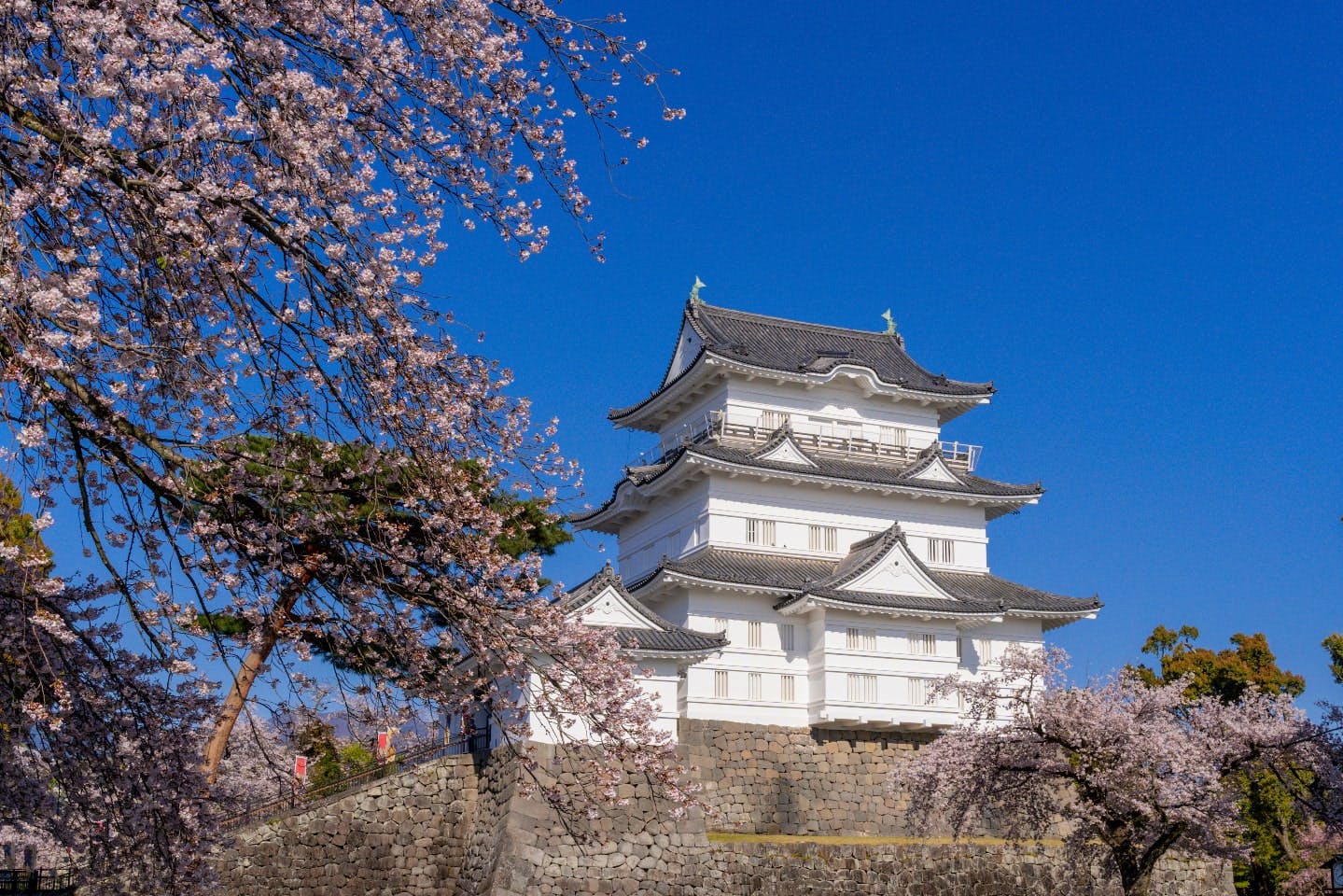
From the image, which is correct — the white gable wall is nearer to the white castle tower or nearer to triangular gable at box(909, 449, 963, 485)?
the white castle tower

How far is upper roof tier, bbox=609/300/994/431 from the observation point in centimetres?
3170

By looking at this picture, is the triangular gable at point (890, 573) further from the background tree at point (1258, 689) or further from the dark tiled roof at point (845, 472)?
the background tree at point (1258, 689)

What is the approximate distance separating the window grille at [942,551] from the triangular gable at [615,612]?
9747 mm

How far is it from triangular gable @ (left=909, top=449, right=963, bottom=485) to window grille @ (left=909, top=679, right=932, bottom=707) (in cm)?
555

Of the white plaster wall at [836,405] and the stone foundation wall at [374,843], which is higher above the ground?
the white plaster wall at [836,405]

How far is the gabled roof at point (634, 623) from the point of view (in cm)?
2389

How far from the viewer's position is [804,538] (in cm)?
3052

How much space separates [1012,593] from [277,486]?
26650mm

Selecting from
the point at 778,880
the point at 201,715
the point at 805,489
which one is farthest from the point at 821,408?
the point at 201,715

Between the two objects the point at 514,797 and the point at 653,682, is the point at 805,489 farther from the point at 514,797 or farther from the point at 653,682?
the point at 514,797

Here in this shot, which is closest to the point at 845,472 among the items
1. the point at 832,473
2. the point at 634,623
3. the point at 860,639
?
the point at 832,473

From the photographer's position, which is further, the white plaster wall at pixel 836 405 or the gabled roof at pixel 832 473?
the white plaster wall at pixel 836 405

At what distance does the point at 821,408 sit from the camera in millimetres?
32500

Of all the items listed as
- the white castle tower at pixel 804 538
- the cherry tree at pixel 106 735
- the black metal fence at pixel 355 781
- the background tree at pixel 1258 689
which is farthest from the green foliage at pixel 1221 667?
the cherry tree at pixel 106 735
